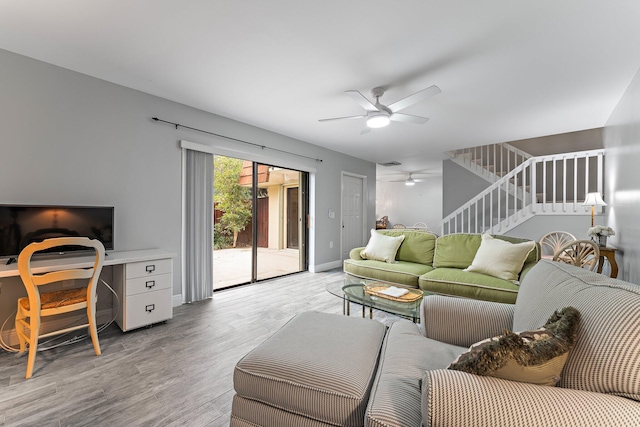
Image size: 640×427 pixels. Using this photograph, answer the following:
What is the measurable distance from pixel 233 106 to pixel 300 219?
8.18 ft

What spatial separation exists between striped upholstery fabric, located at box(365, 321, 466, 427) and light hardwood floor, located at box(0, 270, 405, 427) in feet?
3.33

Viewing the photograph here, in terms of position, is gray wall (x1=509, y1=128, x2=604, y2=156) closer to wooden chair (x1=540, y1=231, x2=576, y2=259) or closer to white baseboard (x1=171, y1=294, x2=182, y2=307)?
wooden chair (x1=540, y1=231, x2=576, y2=259)

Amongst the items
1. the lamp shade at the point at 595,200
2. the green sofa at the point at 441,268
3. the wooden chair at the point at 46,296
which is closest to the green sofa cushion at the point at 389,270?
the green sofa at the point at 441,268

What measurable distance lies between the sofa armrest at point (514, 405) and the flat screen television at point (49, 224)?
301 cm

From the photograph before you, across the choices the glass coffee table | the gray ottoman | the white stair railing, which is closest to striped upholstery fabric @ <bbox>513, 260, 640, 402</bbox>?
the gray ottoman

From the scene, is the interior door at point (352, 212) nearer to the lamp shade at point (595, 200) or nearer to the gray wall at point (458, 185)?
the gray wall at point (458, 185)

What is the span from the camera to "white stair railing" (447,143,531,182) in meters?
5.92

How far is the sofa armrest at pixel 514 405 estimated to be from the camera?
2.14 feet

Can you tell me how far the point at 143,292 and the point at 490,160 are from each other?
23.5ft

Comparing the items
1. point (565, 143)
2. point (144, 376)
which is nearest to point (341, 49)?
point (144, 376)

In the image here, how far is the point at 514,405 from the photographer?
71cm

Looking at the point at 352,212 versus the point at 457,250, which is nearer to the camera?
the point at 457,250

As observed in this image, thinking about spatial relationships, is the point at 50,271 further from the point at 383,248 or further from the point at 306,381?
the point at 383,248

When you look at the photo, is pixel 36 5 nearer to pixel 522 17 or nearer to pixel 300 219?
pixel 522 17
